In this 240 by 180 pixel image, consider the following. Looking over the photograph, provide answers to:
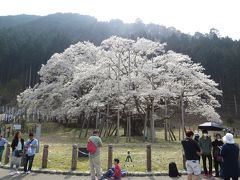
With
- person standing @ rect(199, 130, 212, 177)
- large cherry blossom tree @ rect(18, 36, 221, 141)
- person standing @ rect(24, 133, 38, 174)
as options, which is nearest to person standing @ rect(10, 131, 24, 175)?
person standing @ rect(24, 133, 38, 174)

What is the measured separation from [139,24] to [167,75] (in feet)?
319

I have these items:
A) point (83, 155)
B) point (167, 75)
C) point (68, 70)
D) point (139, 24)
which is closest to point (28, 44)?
point (68, 70)

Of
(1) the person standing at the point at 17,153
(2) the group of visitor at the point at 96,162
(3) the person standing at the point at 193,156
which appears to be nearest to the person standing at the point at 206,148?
(3) the person standing at the point at 193,156

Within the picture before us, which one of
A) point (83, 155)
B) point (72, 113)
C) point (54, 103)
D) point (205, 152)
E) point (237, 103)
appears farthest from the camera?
point (237, 103)

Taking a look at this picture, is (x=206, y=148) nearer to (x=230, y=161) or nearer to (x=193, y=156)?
(x=193, y=156)

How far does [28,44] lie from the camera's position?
264ft

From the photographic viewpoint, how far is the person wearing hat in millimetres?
6410

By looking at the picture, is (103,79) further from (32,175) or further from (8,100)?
(8,100)

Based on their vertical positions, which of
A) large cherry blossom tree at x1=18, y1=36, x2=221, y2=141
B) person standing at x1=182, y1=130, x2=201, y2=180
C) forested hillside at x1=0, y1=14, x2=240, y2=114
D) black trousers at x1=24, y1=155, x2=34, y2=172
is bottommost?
black trousers at x1=24, y1=155, x2=34, y2=172

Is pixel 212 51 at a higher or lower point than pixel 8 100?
higher

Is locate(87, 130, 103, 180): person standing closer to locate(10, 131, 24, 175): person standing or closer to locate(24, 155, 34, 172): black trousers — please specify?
locate(24, 155, 34, 172): black trousers

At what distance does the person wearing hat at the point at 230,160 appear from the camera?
6.41m

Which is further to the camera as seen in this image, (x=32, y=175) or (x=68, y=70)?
(x=68, y=70)

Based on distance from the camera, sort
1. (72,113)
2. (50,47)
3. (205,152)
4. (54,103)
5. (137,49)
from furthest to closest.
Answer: (50,47)
(54,103)
(72,113)
(137,49)
(205,152)
